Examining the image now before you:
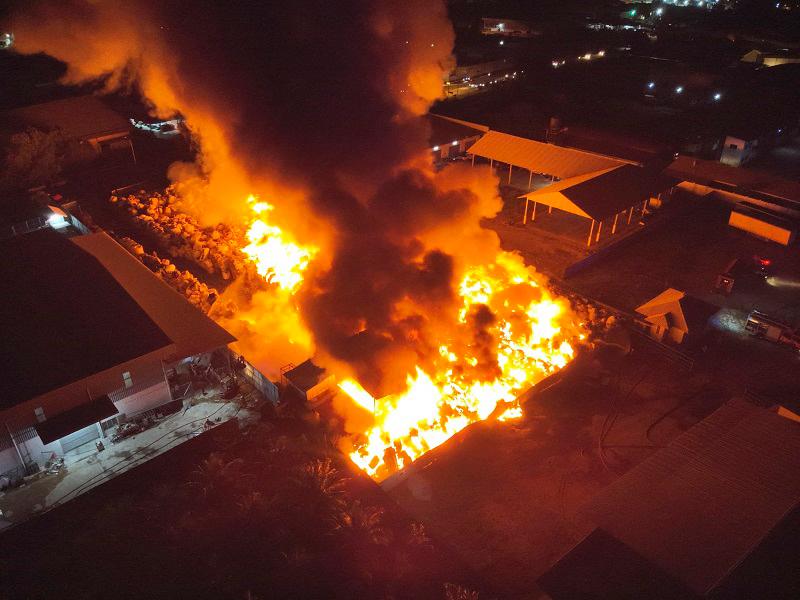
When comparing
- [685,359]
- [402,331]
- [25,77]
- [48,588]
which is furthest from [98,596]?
[25,77]

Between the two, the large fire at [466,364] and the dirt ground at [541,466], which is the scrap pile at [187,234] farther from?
the dirt ground at [541,466]

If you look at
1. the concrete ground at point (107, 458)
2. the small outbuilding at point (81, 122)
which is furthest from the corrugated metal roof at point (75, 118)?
the concrete ground at point (107, 458)

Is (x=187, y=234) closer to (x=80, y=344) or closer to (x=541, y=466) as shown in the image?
(x=80, y=344)

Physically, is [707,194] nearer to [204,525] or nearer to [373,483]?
[373,483]

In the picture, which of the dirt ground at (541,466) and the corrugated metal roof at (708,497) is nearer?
the corrugated metal roof at (708,497)

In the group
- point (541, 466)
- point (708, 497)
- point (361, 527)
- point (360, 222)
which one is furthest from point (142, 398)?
point (708, 497)
